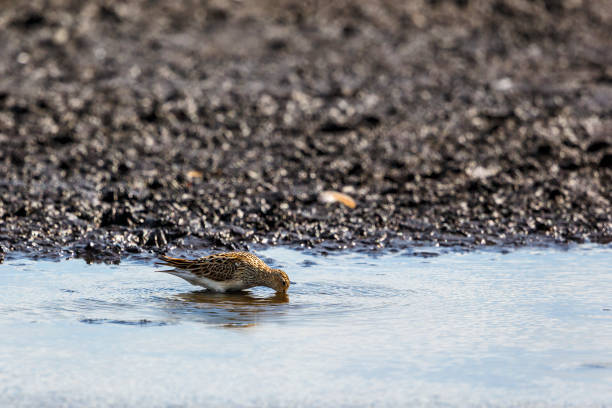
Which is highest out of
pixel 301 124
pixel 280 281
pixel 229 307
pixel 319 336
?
pixel 301 124

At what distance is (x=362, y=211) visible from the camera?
36.0ft

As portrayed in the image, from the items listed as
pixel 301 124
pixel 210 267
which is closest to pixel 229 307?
pixel 210 267

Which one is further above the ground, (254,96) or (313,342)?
(254,96)

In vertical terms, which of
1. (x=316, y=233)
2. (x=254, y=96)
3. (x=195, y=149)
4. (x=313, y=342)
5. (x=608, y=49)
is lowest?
(x=313, y=342)

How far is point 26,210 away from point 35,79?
684cm

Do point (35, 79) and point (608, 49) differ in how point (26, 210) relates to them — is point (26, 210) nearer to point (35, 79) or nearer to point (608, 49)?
point (35, 79)

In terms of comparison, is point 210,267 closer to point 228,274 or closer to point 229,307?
point 228,274

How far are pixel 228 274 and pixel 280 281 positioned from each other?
1.26 feet

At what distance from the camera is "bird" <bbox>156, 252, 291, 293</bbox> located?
26.4 ft

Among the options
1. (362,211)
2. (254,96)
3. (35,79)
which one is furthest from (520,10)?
(362,211)

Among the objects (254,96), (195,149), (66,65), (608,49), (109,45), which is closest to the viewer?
(195,149)

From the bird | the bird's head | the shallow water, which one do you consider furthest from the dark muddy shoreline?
the bird's head

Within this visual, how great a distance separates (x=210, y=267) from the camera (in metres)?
8.16

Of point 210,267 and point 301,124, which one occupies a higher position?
point 301,124
